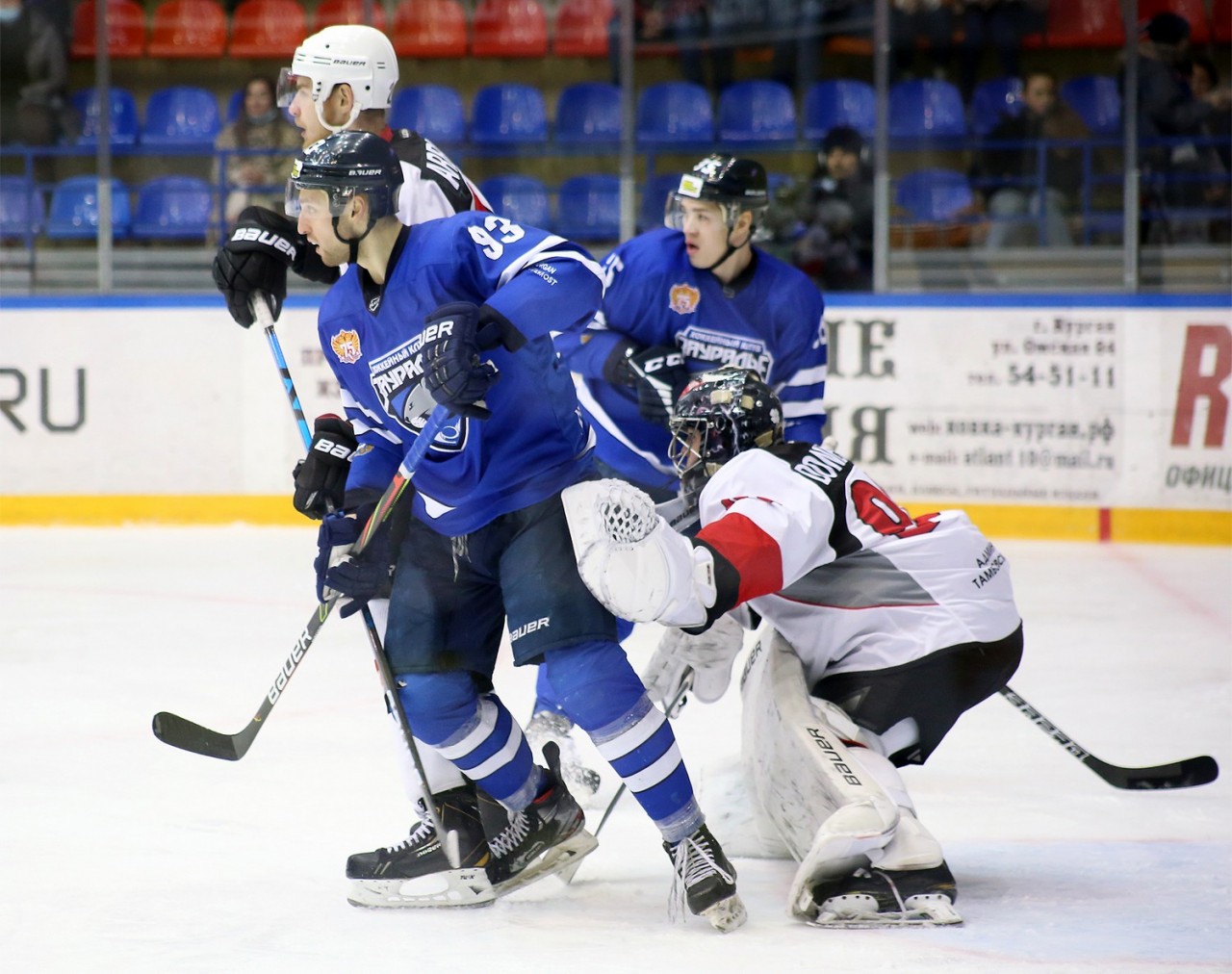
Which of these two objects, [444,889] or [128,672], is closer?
[444,889]

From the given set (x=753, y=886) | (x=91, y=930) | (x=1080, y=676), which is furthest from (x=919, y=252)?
(x=91, y=930)

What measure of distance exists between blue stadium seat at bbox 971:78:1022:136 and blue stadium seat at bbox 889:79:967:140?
0.07m

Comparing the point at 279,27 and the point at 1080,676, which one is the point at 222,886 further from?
the point at 279,27

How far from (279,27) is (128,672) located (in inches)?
163

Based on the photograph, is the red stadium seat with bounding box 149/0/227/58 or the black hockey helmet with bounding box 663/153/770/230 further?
the red stadium seat with bounding box 149/0/227/58

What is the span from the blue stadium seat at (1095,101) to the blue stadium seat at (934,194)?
19.4 inches

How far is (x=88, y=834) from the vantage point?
2.74 m

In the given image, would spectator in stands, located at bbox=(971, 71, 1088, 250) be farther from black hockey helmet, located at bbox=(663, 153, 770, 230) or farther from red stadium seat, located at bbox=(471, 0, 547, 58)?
black hockey helmet, located at bbox=(663, 153, 770, 230)

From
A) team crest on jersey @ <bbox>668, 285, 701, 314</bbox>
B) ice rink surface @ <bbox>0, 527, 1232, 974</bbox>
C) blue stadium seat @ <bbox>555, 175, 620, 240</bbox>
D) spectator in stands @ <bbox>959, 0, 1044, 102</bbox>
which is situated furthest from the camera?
blue stadium seat @ <bbox>555, 175, 620, 240</bbox>

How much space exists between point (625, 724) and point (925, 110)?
452 centimetres

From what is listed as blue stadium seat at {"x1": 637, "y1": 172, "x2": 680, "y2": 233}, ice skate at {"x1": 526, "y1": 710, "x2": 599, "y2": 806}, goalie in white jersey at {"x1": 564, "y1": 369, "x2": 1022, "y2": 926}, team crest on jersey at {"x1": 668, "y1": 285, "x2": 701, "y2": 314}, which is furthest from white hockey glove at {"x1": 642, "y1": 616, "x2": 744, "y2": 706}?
blue stadium seat at {"x1": 637, "y1": 172, "x2": 680, "y2": 233}

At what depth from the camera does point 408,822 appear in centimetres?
287

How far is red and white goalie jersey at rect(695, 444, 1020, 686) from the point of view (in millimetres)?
2322

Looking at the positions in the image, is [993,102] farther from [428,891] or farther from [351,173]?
[428,891]
